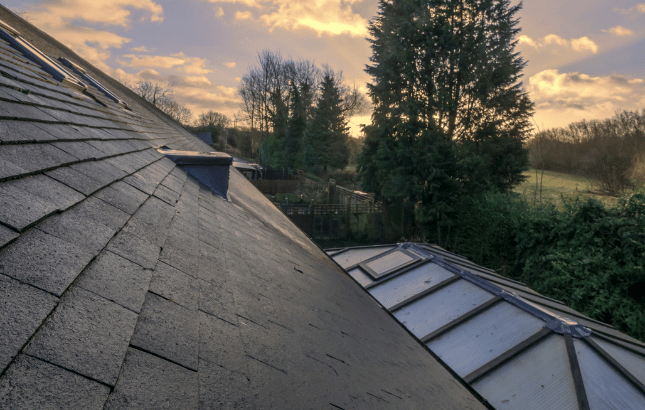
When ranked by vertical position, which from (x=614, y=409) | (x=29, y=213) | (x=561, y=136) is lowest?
(x=614, y=409)

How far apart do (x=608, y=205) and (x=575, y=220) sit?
2.63ft

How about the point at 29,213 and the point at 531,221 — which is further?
the point at 531,221

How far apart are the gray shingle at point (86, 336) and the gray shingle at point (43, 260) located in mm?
55

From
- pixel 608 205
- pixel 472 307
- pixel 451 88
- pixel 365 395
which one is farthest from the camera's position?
pixel 451 88

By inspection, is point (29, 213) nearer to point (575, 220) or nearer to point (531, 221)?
point (575, 220)

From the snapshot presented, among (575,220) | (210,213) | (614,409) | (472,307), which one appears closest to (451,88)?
(575,220)

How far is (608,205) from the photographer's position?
879 centimetres

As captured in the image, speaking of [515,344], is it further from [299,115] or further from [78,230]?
[299,115]

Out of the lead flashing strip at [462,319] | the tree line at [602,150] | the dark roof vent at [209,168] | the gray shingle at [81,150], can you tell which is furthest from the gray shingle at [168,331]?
the tree line at [602,150]

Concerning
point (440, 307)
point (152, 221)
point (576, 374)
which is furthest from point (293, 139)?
point (152, 221)

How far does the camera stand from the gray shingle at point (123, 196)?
1693 millimetres

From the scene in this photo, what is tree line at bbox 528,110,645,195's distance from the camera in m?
18.7

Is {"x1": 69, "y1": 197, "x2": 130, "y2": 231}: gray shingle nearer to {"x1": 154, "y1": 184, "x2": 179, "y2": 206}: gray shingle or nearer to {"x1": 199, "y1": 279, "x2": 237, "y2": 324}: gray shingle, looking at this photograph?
{"x1": 199, "y1": 279, "x2": 237, "y2": 324}: gray shingle

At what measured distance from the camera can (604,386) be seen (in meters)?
4.19
